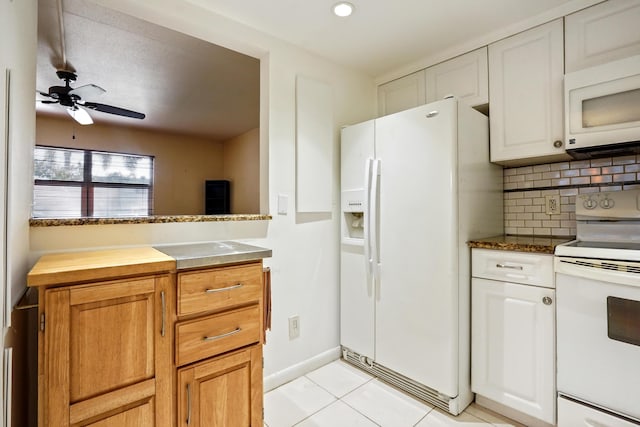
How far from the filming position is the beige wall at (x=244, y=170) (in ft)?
17.2

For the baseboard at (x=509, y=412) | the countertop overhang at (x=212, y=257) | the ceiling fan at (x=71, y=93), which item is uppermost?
the ceiling fan at (x=71, y=93)

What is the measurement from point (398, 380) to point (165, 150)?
212 inches

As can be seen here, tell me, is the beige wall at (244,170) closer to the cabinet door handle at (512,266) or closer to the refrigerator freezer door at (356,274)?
the refrigerator freezer door at (356,274)

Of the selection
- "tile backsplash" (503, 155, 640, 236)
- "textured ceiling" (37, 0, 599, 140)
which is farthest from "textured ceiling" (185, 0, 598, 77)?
"tile backsplash" (503, 155, 640, 236)

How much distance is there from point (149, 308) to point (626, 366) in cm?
191

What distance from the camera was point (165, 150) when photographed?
5590mm

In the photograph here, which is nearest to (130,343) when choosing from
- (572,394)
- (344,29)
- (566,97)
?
(572,394)

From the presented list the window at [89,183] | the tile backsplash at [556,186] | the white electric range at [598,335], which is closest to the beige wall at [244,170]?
the window at [89,183]

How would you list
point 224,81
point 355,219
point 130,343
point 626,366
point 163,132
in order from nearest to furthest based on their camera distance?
1. point 130,343
2. point 626,366
3. point 355,219
4. point 224,81
5. point 163,132

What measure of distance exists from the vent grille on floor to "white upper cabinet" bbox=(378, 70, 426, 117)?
1.94 meters

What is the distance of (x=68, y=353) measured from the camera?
939mm

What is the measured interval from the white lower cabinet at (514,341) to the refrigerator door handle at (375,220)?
1.91 ft

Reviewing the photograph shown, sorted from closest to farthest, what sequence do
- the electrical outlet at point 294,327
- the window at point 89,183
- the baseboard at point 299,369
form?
the baseboard at point 299,369 < the electrical outlet at point 294,327 < the window at point 89,183

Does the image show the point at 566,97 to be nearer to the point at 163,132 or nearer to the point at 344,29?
the point at 344,29
